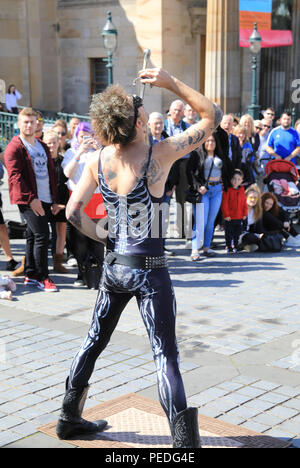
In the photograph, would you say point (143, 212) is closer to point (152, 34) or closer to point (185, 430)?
point (185, 430)

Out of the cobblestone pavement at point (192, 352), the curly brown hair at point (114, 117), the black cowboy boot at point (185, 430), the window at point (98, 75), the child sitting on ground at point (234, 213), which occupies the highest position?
the window at point (98, 75)

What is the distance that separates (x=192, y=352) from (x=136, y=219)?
2302 mm

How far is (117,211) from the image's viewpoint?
3822 millimetres

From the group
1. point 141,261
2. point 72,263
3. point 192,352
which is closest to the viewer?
point 141,261

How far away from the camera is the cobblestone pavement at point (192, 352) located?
181 inches

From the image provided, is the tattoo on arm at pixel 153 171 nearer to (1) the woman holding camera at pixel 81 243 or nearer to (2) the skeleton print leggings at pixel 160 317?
(2) the skeleton print leggings at pixel 160 317

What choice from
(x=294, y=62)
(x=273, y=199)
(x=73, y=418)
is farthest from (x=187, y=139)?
(x=294, y=62)

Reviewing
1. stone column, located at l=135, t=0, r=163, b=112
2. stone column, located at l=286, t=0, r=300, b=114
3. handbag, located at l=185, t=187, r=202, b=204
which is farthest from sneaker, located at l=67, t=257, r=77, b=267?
stone column, located at l=286, t=0, r=300, b=114

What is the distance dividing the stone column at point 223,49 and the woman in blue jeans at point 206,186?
1222cm

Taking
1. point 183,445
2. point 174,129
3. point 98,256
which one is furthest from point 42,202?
point 183,445

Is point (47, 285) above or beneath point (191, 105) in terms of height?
beneath

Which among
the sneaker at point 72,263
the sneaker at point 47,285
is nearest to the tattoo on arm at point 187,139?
the sneaker at point 47,285

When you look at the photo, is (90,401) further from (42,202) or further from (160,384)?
(42,202)

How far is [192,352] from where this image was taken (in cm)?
578
